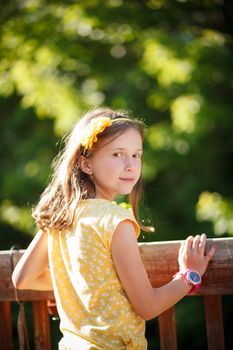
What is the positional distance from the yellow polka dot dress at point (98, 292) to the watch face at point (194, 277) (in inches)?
7.6

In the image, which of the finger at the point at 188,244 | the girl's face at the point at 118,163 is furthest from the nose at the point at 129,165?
the finger at the point at 188,244

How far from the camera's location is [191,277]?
182 centimetres

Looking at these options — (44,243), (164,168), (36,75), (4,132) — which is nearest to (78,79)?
(36,75)

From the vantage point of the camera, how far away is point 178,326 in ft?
14.2

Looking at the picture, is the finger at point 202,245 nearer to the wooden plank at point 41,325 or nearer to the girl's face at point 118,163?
the girl's face at point 118,163

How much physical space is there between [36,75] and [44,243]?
315cm

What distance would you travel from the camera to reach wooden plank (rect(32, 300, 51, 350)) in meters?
2.19

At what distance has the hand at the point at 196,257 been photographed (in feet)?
6.07

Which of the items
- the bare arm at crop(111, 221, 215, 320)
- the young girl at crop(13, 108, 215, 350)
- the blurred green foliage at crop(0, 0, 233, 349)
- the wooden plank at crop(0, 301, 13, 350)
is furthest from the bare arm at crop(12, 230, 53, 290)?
the blurred green foliage at crop(0, 0, 233, 349)

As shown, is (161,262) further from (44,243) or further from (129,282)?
(44,243)

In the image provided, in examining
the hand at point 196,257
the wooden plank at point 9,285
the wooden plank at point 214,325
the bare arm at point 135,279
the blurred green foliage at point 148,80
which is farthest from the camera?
the blurred green foliage at point 148,80

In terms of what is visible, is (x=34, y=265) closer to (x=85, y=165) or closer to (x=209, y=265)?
(x=85, y=165)

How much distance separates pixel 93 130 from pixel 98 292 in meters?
0.50

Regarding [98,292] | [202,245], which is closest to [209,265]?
[202,245]
